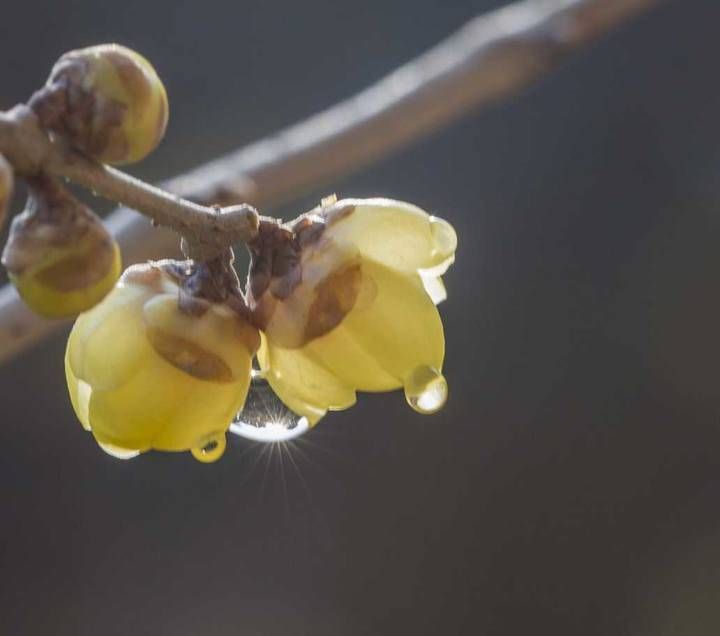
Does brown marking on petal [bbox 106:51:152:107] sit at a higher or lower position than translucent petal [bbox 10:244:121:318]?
higher

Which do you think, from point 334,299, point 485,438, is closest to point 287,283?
point 334,299

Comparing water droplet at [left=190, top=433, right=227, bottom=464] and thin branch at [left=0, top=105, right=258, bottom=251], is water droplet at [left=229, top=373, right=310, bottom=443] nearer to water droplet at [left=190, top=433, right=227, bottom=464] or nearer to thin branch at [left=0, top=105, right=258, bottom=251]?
water droplet at [left=190, top=433, right=227, bottom=464]

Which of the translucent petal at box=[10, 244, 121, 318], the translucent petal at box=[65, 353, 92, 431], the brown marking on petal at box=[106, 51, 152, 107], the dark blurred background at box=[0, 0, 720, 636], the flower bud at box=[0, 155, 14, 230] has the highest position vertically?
the dark blurred background at box=[0, 0, 720, 636]

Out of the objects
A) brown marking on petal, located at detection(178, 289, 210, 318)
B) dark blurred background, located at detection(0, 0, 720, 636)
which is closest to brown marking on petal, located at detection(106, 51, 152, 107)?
brown marking on petal, located at detection(178, 289, 210, 318)

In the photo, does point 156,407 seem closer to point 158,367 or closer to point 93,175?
point 158,367

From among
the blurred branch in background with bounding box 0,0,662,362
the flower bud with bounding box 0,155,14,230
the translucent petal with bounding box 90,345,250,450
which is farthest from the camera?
the blurred branch in background with bounding box 0,0,662,362

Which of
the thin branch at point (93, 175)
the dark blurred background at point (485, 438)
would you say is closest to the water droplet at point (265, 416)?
the thin branch at point (93, 175)

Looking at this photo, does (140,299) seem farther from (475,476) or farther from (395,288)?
(475,476)

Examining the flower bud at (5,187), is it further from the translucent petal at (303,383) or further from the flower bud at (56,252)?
the translucent petal at (303,383)
